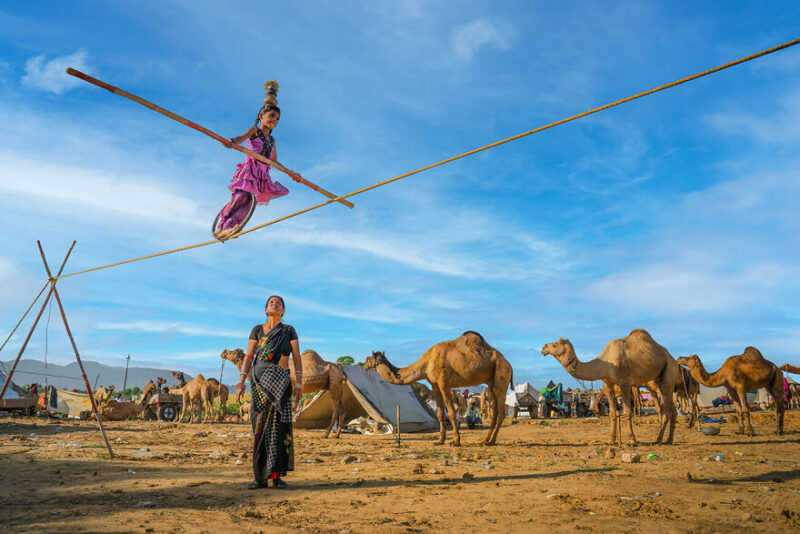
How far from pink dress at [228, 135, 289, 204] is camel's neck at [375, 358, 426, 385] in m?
6.39

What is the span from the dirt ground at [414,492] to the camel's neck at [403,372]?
2863mm

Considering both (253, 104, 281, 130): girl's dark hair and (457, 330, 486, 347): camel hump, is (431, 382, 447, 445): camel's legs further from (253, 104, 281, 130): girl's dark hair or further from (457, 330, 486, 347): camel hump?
(253, 104, 281, 130): girl's dark hair

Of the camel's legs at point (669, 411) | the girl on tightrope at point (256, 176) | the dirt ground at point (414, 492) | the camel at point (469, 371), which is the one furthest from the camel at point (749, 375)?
the girl on tightrope at point (256, 176)

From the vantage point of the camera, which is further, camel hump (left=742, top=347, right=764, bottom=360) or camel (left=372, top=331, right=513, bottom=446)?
camel hump (left=742, top=347, right=764, bottom=360)

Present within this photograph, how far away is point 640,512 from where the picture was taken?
4918mm

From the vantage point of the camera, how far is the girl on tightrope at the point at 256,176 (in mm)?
8305

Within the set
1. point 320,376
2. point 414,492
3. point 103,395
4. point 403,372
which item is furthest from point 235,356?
point 103,395

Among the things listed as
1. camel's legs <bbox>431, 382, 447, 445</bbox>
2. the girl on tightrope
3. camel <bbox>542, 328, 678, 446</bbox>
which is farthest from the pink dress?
camel <bbox>542, 328, 678, 446</bbox>

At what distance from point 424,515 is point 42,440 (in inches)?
491

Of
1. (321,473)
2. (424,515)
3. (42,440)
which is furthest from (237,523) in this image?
(42,440)

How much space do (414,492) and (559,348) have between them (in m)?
6.59

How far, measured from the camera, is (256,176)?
27.3 feet

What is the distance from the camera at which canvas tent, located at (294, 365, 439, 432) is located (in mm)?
16984

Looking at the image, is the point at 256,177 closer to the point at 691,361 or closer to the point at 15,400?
the point at 691,361
